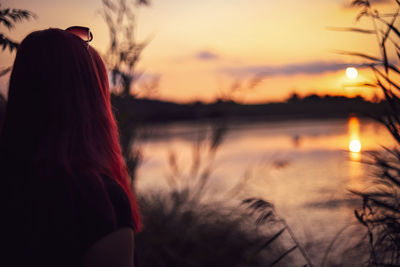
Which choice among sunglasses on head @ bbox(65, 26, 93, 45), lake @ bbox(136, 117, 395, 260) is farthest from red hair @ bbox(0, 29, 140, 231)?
lake @ bbox(136, 117, 395, 260)

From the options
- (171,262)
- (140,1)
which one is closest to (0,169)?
(140,1)

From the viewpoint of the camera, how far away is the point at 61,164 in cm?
95

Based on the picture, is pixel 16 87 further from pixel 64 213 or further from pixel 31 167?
pixel 64 213

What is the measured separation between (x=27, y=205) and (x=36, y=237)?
0.27 feet

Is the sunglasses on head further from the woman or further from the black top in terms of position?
the black top

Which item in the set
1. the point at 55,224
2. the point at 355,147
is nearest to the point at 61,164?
the point at 55,224

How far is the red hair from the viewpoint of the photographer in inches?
40.0

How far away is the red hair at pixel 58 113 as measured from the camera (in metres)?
1.02

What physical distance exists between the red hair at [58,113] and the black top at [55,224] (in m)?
0.07

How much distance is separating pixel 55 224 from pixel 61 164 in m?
0.15

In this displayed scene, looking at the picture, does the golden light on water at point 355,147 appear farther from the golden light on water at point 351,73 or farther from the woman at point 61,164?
the woman at point 61,164

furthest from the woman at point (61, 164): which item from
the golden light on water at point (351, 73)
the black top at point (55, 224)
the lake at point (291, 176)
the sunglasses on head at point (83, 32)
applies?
the golden light on water at point (351, 73)

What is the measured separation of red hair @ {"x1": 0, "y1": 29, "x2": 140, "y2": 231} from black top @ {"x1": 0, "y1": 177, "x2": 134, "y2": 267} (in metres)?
0.07

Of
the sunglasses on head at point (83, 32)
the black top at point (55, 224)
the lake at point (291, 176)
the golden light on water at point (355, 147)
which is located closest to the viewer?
the black top at point (55, 224)
